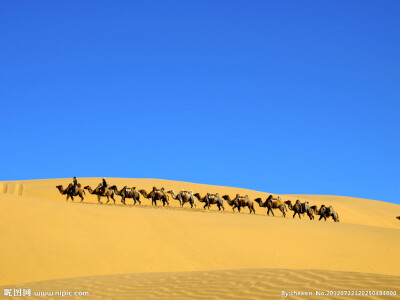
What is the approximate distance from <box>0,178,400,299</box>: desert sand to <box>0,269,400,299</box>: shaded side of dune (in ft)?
0.06

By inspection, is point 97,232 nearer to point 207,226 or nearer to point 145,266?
point 145,266

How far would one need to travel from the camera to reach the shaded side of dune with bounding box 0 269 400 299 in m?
7.78

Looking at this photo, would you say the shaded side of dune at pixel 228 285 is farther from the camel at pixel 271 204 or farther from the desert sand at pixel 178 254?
the camel at pixel 271 204

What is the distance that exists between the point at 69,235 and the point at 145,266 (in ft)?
10.1

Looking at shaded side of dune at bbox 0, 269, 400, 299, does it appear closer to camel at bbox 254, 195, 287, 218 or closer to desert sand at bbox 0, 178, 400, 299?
desert sand at bbox 0, 178, 400, 299

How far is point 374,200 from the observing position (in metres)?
70.4

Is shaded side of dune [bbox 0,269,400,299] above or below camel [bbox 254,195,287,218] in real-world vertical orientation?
below

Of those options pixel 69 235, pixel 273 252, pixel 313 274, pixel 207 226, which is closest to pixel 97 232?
pixel 69 235

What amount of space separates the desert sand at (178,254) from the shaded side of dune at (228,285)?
0.02m

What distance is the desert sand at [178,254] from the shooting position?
8.83 m

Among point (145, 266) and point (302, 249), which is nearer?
point (145, 266)

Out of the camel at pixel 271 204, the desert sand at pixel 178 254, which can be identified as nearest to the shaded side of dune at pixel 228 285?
the desert sand at pixel 178 254

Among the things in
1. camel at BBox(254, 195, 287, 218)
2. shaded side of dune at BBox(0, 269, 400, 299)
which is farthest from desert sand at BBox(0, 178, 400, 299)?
camel at BBox(254, 195, 287, 218)

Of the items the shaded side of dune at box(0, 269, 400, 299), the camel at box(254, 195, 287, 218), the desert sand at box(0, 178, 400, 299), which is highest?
the camel at box(254, 195, 287, 218)
